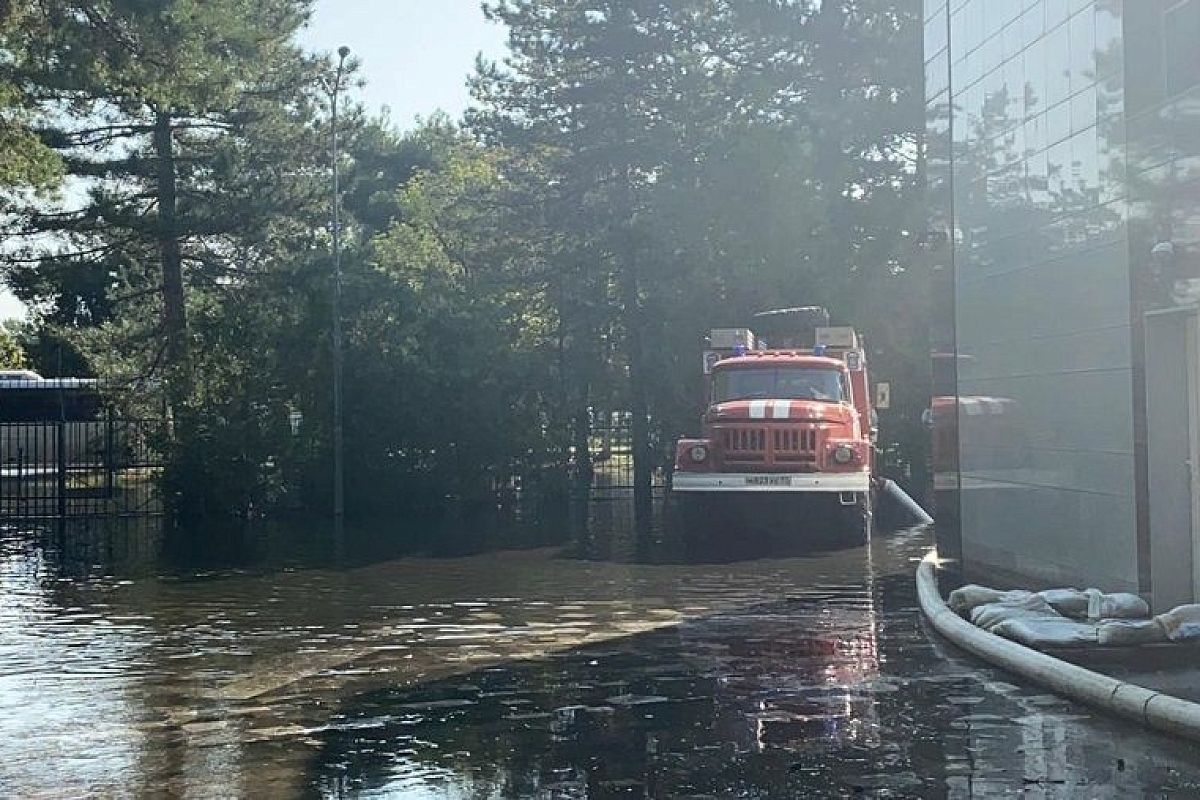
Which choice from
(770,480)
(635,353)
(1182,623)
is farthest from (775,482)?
(635,353)

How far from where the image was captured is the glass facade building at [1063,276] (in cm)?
1292

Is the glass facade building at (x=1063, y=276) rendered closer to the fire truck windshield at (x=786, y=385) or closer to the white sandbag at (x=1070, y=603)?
the white sandbag at (x=1070, y=603)

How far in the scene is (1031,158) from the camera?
1548cm

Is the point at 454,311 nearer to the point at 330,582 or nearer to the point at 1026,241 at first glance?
the point at 330,582

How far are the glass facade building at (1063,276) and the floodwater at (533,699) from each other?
5.63ft

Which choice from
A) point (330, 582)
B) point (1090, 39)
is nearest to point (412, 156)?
point (330, 582)

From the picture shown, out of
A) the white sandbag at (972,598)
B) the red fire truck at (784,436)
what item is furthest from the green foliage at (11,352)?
the white sandbag at (972,598)

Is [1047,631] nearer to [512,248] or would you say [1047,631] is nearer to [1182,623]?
[1182,623]

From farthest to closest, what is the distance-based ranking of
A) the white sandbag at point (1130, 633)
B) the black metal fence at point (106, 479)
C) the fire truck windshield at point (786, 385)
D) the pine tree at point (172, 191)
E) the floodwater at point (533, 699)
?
1. the pine tree at point (172, 191)
2. the black metal fence at point (106, 479)
3. the fire truck windshield at point (786, 385)
4. the white sandbag at point (1130, 633)
5. the floodwater at point (533, 699)

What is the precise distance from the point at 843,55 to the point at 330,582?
949 inches

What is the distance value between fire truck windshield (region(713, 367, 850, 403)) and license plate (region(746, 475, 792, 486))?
198cm

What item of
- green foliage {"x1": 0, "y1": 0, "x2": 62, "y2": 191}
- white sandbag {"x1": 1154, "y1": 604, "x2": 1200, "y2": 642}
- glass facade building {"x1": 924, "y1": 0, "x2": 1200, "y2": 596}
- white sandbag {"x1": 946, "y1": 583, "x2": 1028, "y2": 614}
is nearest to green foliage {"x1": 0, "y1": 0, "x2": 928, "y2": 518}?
green foliage {"x1": 0, "y1": 0, "x2": 62, "y2": 191}

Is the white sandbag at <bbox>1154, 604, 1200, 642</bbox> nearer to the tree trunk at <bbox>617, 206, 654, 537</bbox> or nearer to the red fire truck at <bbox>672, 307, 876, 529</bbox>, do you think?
the red fire truck at <bbox>672, 307, 876, 529</bbox>

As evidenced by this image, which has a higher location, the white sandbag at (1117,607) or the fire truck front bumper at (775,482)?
the fire truck front bumper at (775,482)
